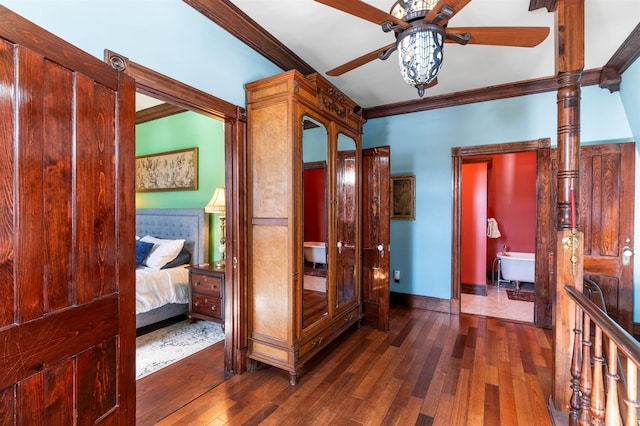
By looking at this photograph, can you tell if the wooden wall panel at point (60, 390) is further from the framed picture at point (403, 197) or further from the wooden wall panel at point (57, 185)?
A: the framed picture at point (403, 197)

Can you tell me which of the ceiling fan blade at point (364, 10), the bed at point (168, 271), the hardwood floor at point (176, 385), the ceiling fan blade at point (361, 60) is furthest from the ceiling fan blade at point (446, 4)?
the bed at point (168, 271)

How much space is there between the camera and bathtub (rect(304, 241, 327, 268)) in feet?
8.31

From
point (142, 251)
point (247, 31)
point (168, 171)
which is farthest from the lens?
point (168, 171)

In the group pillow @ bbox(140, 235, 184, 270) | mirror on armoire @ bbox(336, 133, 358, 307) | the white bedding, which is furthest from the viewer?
pillow @ bbox(140, 235, 184, 270)

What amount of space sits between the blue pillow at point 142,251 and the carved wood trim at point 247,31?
279 centimetres

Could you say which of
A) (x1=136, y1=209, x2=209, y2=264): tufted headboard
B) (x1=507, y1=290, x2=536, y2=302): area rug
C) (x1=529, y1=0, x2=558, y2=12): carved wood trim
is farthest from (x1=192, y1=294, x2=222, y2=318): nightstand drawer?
(x1=507, y1=290, x2=536, y2=302): area rug

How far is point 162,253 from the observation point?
12.1 feet

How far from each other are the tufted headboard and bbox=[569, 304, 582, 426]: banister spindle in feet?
12.4

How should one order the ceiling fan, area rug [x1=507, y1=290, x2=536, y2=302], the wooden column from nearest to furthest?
the ceiling fan, the wooden column, area rug [x1=507, y1=290, x2=536, y2=302]

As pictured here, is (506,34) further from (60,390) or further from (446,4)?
(60,390)

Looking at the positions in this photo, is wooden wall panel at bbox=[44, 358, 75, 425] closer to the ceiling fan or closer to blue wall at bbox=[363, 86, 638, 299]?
the ceiling fan

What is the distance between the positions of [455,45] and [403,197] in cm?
200

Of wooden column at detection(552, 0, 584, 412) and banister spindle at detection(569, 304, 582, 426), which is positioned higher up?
wooden column at detection(552, 0, 584, 412)

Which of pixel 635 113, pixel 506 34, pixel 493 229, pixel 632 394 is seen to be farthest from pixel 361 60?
pixel 493 229
